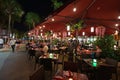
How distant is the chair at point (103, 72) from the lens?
820 centimetres

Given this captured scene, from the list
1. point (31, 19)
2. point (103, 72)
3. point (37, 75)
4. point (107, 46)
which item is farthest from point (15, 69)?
point (31, 19)

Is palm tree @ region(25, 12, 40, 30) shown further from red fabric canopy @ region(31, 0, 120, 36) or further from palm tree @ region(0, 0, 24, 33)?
red fabric canopy @ region(31, 0, 120, 36)

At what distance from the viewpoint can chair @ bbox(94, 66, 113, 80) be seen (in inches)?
323

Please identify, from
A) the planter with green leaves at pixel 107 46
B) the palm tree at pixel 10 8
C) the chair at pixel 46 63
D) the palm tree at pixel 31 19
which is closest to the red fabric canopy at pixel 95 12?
the planter with green leaves at pixel 107 46

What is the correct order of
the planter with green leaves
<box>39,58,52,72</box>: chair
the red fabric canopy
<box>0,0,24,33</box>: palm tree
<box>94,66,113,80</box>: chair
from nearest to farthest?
<box>94,66,113,80</box>: chair → <box>39,58,52,72</box>: chair → the red fabric canopy → the planter with green leaves → <box>0,0,24,33</box>: palm tree

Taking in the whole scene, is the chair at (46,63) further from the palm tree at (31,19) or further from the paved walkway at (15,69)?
the palm tree at (31,19)

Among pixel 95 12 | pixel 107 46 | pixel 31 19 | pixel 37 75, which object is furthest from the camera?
pixel 31 19

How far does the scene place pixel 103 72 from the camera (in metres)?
8.26

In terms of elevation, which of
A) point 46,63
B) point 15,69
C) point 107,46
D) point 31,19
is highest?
point 31,19

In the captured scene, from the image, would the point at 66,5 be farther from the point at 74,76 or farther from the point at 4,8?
the point at 4,8

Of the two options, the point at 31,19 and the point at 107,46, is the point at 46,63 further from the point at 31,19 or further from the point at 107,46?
the point at 31,19

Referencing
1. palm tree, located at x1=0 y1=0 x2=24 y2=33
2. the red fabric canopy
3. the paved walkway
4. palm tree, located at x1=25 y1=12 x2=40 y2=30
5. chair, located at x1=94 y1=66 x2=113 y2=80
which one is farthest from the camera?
palm tree, located at x1=25 y1=12 x2=40 y2=30

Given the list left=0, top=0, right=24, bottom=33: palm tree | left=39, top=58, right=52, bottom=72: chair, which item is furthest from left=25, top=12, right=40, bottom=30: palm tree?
left=39, top=58, right=52, bottom=72: chair

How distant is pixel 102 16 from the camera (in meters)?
12.7
